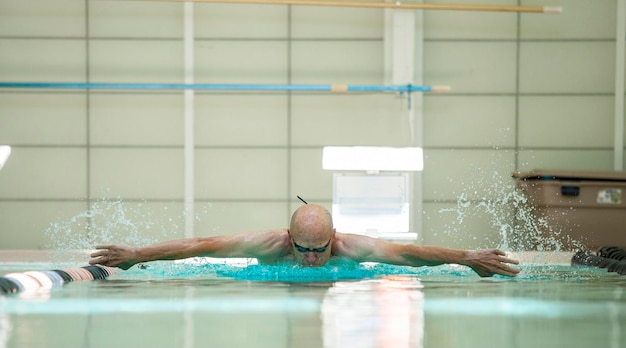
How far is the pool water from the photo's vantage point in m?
2.58

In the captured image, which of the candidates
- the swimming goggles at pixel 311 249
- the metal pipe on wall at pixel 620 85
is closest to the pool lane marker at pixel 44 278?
the swimming goggles at pixel 311 249

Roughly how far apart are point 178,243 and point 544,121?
18.7 ft

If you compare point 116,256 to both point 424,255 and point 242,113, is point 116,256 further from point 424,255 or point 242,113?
point 242,113

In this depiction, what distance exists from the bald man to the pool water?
0.36 ft

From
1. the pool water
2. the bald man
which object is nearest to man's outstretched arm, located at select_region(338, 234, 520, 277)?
the bald man

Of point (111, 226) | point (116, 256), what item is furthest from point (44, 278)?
point (111, 226)

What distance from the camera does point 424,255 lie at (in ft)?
16.5

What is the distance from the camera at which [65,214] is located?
9.34 meters

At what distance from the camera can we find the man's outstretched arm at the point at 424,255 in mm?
4844

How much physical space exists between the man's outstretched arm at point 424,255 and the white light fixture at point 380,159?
3.84 metres

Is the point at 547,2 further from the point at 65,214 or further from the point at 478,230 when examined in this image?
the point at 65,214

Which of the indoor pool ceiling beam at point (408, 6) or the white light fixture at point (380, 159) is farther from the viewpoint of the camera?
the white light fixture at point (380, 159)

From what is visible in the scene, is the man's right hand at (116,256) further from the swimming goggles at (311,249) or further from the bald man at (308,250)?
the swimming goggles at (311,249)

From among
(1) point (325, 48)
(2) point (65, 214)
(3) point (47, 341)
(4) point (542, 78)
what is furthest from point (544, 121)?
(3) point (47, 341)
